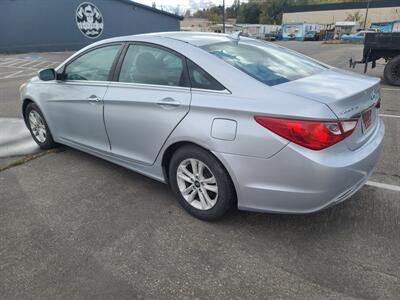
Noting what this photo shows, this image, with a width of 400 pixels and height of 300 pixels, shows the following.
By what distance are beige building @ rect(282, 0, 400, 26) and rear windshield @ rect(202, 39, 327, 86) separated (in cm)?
8023

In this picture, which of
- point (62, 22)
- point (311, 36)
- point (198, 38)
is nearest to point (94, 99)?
point (198, 38)

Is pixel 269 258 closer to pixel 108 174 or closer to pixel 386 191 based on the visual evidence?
pixel 386 191

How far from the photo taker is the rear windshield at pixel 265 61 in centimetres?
Result: 275

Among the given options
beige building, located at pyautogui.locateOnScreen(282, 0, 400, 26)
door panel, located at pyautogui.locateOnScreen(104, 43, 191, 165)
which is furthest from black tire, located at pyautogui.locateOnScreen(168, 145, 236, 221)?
beige building, located at pyautogui.locateOnScreen(282, 0, 400, 26)

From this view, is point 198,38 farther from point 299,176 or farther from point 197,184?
point 299,176

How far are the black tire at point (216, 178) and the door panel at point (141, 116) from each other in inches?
8.6

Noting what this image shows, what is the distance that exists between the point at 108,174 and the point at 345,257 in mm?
2632

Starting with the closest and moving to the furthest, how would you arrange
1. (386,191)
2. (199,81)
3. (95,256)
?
(95,256), (199,81), (386,191)

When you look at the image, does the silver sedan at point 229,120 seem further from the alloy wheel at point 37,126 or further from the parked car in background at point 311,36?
the parked car in background at point 311,36

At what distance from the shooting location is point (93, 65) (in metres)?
3.80

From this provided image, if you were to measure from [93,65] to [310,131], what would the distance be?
260cm

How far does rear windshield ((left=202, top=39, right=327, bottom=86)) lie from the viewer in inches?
108

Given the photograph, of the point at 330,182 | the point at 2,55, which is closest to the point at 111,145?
the point at 330,182

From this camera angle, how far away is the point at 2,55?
67.9 feet
